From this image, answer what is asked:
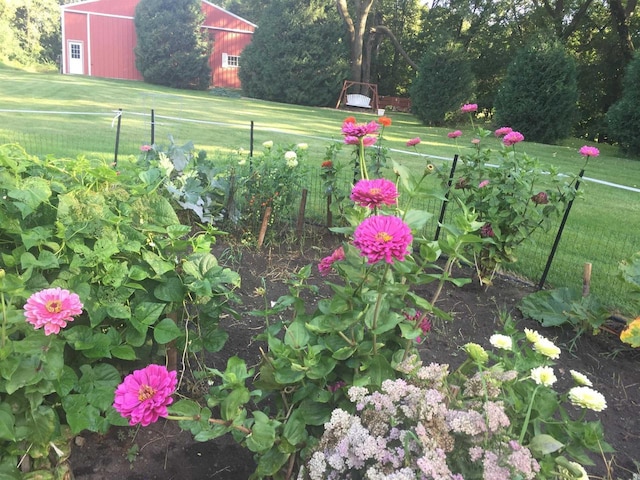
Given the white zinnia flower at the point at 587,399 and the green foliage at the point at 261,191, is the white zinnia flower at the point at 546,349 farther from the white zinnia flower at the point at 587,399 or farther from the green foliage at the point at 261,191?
the green foliage at the point at 261,191

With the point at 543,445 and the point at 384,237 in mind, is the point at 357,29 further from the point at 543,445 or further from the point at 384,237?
the point at 543,445

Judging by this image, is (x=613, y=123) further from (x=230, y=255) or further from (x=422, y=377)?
(x=422, y=377)

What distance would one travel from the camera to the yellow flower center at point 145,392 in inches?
42.9

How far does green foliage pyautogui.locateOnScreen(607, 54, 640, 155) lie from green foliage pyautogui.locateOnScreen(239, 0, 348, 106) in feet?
38.9

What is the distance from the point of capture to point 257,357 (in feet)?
7.51

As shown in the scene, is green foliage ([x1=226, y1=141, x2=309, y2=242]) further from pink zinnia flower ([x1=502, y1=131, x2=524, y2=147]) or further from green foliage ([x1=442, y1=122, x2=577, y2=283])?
pink zinnia flower ([x1=502, y1=131, x2=524, y2=147])

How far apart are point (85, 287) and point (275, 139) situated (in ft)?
28.8

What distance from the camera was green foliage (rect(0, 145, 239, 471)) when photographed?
138 cm

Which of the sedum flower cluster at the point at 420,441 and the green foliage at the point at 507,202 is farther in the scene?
the green foliage at the point at 507,202

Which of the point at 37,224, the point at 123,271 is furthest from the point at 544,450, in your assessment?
the point at 37,224

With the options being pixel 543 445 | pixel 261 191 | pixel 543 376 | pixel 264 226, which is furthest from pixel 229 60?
pixel 543 445

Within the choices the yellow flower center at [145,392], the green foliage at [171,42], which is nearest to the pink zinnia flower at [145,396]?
the yellow flower center at [145,392]

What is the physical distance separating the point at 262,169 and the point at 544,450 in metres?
2.84

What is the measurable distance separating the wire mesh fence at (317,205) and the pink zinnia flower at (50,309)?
154 centimetres
